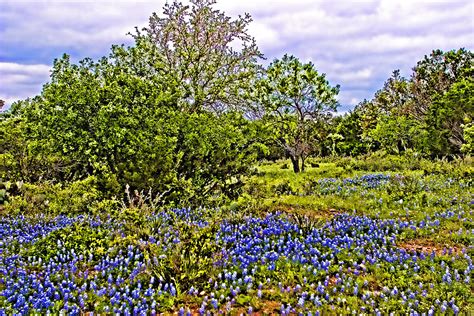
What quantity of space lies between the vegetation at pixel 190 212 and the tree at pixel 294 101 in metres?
4.15

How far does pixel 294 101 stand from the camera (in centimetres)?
2330

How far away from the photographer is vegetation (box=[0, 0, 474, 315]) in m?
4.97

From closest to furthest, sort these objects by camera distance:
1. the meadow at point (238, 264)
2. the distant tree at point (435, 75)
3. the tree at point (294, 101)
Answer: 1. the meadow at point (238, 264)
2. the tree at point (294, 101)
3. the distant tree at point (435, 75)

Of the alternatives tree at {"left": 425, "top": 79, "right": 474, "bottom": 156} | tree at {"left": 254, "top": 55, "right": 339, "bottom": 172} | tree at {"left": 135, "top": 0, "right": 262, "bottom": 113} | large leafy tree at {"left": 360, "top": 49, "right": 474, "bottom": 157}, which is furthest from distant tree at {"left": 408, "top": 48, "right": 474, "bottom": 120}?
tree at {"left": 135, "top": 0, "right": 262, "bottom": 113}

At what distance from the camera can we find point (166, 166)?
998cm

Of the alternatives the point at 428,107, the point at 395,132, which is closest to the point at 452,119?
the point at 428,107

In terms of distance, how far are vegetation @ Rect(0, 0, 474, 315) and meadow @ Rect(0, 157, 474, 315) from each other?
0.08 feet

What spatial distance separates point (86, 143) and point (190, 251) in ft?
19.1

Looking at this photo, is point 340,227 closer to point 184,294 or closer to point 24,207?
point 184,294

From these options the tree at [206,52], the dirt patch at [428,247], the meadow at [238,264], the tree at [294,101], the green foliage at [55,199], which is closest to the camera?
the meadow at [238,264]

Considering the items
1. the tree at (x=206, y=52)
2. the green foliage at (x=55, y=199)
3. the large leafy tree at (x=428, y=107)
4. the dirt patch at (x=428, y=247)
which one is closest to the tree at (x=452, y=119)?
the large leafy tree at (x=428, y=107)

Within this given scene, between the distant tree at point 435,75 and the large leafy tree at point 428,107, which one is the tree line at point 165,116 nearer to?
the large leafy tree at point 428,107

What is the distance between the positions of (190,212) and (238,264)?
286 cm

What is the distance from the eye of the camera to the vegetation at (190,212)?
16.3 ft
